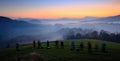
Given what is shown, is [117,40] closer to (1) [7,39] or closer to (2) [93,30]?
(2) [93,30]

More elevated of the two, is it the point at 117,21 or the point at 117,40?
the point at 117,21

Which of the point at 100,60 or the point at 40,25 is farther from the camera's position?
the point at 40,25

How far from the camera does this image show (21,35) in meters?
40.1

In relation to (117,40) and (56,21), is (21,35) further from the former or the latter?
(117,40)

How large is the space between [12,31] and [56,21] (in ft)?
39.5

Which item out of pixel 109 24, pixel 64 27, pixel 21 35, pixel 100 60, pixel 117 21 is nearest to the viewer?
pixel 100 60

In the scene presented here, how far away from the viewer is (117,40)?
1480 inches

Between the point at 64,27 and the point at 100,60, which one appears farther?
the point at 64,27

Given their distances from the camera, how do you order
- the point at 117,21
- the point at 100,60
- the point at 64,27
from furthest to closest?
the point at 64,27 → the point at 117,21 → the point at 100,60

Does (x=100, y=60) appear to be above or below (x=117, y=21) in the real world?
below

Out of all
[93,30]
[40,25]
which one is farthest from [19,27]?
[93,30]

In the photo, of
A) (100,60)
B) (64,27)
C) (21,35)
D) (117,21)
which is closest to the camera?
(100,60)

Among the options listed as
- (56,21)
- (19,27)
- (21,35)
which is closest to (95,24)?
(56,21)

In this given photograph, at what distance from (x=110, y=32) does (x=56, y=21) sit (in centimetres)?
1001
